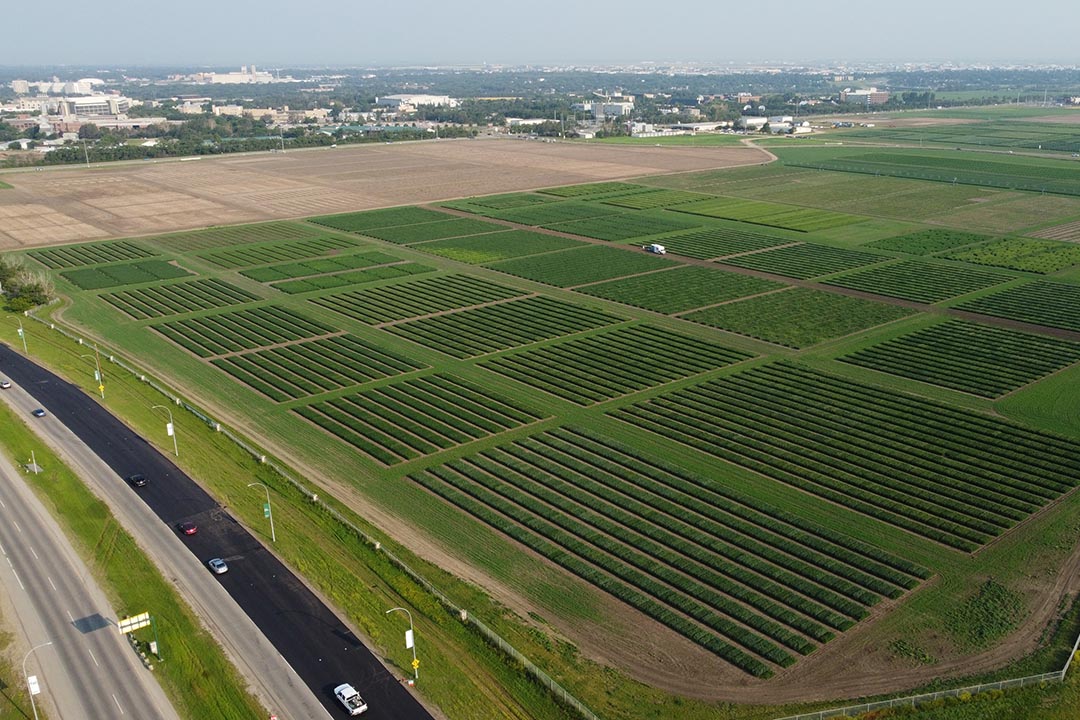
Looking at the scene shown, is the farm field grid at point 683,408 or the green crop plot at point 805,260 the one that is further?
the green crop plot at point 805,260

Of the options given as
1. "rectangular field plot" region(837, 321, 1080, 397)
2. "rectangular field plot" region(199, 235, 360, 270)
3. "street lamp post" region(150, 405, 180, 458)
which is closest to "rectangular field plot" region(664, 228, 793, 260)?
"rectangular field plot" region(837, 321, 1080, 397)

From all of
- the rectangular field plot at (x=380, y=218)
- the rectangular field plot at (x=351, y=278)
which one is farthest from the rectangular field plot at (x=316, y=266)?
the rectangular field plot at (x=380, y=218)

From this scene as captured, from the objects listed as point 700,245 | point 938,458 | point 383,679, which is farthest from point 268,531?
point 700,245

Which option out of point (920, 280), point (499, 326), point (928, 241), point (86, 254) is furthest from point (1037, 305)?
point (86, 254)

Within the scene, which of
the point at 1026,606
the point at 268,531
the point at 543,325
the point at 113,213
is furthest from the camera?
the point at 113,213

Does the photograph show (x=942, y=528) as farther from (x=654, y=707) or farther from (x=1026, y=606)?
(x=654, y=707)

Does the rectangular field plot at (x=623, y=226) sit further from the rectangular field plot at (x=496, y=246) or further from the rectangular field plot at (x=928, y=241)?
the rectangular field plot at (x=928, y=241)

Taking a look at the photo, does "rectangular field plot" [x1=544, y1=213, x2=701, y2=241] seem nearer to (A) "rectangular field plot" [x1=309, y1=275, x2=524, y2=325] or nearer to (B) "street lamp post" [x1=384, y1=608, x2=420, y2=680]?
(A) "rectangular field plot" [x1=309, y1=275, x2=524, y2=325]
